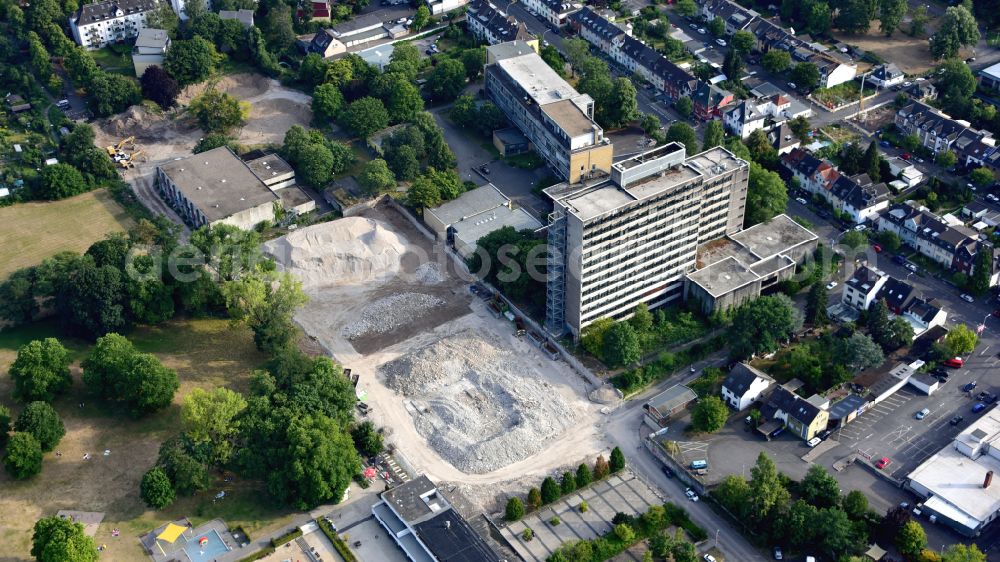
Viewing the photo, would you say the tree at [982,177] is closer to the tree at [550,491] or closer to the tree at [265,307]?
the tree at [550,491]

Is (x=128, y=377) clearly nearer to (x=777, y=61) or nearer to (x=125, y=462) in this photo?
(x=125, y=462)

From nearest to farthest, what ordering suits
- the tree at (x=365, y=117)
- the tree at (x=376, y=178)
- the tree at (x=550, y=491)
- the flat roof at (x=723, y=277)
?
the tree at (x=550, y=491)
the flat roof at (x=723, y=277)
the tree at (x=376, y=178)
the tree at (x=365, y=117)

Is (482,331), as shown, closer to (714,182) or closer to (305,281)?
(305,281)

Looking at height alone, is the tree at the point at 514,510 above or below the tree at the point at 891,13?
below

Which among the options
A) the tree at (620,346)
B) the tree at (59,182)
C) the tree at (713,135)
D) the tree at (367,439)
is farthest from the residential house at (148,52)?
the tree at (620,346)

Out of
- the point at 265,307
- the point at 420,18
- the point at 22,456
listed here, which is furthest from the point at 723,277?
the point at 420,18

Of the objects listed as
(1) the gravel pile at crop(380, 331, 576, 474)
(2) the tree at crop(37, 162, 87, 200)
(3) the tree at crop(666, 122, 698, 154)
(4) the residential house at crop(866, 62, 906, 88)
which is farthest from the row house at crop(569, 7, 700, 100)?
(2) the tree at crop(37, 162, 87, 200)

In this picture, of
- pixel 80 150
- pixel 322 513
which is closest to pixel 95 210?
pixel 80 150
